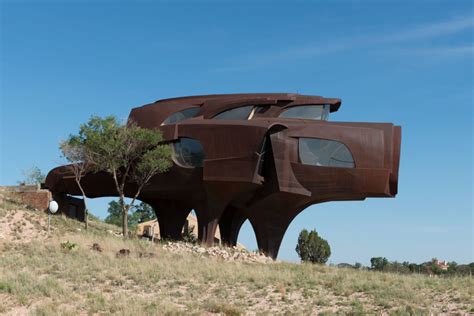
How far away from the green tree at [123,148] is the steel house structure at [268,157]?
134 cm

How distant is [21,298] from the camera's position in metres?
19.3

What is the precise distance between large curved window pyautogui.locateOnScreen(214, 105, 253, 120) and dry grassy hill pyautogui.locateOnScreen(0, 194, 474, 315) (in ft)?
45.3

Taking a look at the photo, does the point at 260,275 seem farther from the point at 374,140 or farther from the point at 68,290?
the point at 374,140

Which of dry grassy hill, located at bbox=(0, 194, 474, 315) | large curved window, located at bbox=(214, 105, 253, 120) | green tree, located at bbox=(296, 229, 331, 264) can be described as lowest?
dry grassy hill, located at bbox=(0, 194, 474, 315)

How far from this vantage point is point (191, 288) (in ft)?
70.5

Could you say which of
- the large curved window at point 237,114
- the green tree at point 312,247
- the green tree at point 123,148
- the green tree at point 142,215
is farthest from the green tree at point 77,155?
the green tree at point 142,215

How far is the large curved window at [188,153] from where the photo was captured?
39.0m

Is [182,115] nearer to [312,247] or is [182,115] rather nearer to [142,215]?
[312,247]

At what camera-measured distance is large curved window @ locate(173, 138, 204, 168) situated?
39031 millimetres

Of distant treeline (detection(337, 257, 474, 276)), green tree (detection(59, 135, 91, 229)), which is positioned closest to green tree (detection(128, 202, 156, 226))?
distant treeline (detection(337, 257, 474, 276))

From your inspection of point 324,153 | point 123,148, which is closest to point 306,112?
point 324,153

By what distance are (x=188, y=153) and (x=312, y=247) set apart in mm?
29286

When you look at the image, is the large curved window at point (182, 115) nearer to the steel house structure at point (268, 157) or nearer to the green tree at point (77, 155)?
the steel house structure at point (268, 157)

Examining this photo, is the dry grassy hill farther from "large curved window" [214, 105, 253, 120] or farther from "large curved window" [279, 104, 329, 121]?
"large curved window" [279, 104, 329, 121]
